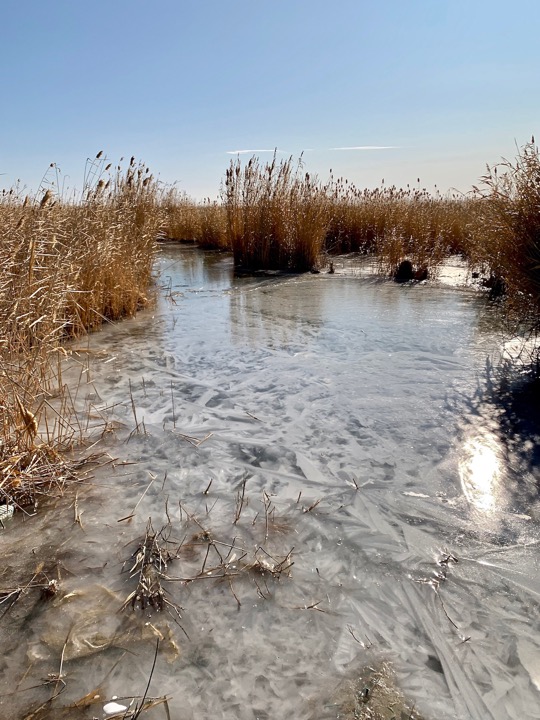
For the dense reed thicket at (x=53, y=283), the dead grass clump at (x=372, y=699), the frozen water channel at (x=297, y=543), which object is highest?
the dense reed thicket at (x=53, y=283)

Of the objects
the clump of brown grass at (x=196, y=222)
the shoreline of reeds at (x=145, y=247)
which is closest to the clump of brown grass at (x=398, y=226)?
the shoreline of reeds at (x=145, y=247)

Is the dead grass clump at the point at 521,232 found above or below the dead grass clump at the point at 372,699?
above

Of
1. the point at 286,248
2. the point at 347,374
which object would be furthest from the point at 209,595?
the point at 286,248

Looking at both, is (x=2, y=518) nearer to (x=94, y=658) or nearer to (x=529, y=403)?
(x=94, y=658)

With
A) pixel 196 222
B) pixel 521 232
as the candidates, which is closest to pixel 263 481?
pixel 521 232

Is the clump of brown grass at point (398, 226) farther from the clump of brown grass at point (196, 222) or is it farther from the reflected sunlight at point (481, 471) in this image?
the reflected sunlight at point (481, 471)

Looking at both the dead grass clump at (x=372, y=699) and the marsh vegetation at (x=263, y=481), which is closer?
the dead grass clump at (x=372, y=699)

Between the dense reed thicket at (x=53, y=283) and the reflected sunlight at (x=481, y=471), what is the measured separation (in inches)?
78.3

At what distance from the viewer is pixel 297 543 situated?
1.93 meters

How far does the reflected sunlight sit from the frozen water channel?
11 mm

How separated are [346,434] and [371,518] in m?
0.79

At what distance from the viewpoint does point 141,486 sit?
2285 mm

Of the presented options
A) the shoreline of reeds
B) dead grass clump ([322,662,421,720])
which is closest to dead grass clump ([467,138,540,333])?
the shoreline of reeds

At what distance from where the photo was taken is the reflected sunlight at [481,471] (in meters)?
2.24
